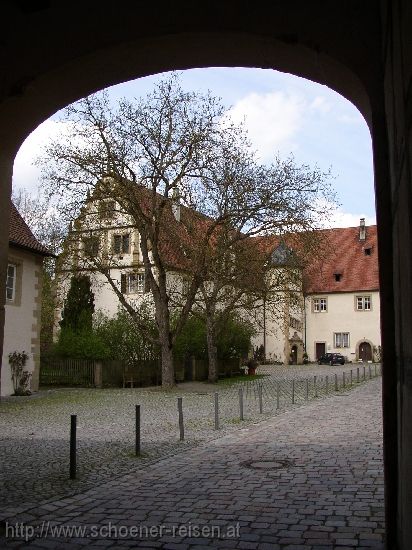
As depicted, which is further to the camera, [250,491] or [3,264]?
[250,491]

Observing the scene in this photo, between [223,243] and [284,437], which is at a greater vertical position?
[223,243]

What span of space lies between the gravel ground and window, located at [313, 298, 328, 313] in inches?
1579

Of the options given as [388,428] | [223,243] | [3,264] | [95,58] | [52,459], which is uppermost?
[223,243]

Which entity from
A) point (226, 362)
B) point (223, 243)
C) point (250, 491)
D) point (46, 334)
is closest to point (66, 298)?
point (46, 334)

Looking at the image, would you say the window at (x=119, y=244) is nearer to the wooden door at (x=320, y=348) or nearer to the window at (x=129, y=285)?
the window at (x=129, y=285)

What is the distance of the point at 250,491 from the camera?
6695mm

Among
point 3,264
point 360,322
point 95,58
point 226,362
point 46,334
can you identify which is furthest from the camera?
point 360,322

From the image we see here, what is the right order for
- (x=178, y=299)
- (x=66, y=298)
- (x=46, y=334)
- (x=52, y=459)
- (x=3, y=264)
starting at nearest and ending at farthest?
(x=3, y=264), (x=52, y=459), (x=178, y=299), (x=66, y=298), (x=46, y=334)

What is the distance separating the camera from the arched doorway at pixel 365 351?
6012 cm

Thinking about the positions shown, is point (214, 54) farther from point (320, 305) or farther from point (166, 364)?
point (320, 305)

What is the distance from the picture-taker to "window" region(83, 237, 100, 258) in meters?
26.1

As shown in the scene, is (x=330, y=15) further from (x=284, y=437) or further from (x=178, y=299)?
(x=178, y=299)

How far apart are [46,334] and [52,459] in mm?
34884

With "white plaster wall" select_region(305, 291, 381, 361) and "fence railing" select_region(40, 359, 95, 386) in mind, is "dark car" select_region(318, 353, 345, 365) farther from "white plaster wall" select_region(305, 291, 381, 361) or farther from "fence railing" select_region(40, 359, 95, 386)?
"fence railing" select_region(40, 359, 95, 386)
